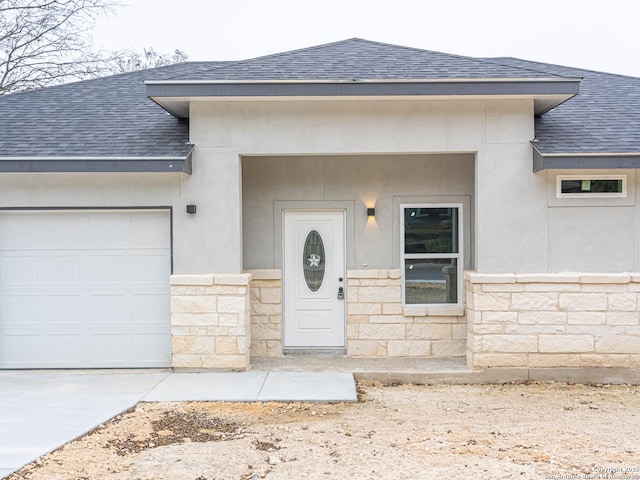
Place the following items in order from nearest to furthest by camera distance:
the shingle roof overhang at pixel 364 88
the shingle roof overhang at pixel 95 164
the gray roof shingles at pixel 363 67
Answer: the shingle roof overhang at pixel 364 88
the shingle roof overhang at pixel 95 164
the gray roof shingles at pixel 363 67

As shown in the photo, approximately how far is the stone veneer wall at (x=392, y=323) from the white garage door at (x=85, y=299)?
8.99 ft

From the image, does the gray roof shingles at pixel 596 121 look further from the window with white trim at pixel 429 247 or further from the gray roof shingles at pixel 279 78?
the window with white trim at pixel 429 247

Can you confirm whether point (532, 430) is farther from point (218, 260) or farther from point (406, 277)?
point (218, 260)

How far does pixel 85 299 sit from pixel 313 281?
327 centimetres

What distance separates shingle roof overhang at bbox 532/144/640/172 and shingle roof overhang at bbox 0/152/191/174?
4626 mm

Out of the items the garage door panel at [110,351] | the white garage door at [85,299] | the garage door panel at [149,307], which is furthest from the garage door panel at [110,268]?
the garage door panel at [110,351]

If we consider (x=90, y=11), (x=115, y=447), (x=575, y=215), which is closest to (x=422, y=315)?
(x=575, y=215)

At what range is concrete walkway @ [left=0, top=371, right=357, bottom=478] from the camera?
598cm

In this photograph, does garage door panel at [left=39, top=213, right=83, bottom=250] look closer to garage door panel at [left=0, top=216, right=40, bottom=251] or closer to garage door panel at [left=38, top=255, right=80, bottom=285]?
garage door panel at [left=0, top=216, right=40, bottom=251]

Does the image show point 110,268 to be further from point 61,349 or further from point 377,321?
point 377,321

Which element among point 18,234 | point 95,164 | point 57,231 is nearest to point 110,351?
point 57,231

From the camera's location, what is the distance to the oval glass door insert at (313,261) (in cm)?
969

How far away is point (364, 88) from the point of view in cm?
806

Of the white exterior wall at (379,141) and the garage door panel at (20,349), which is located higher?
the white exterior wall at (379,141)
